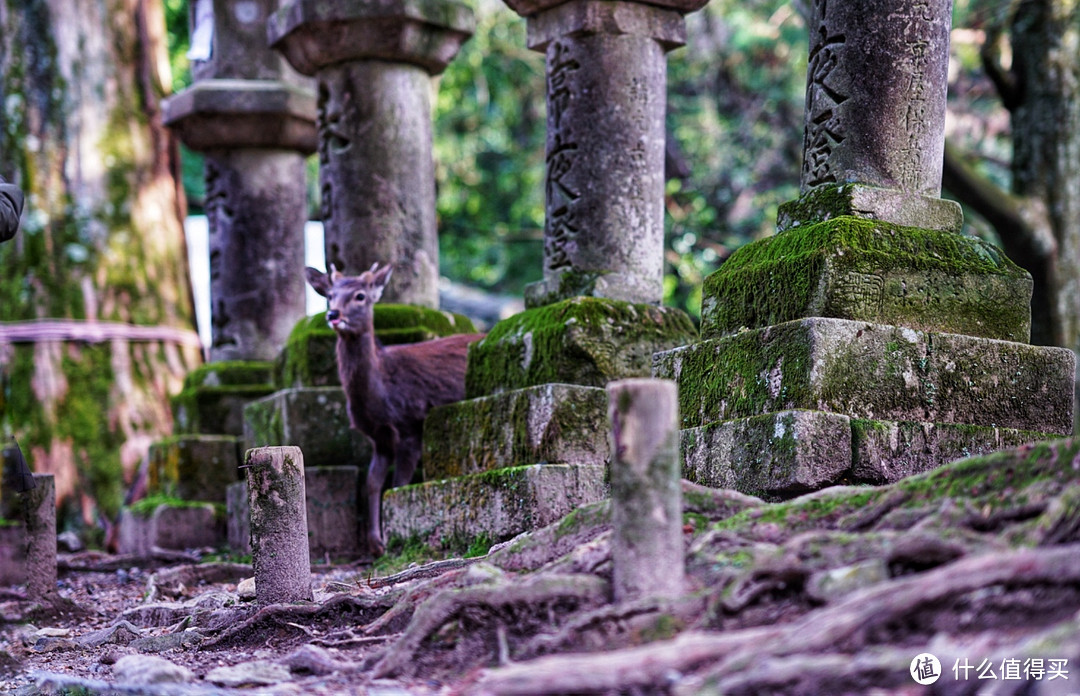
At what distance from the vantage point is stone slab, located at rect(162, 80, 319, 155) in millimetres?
11273

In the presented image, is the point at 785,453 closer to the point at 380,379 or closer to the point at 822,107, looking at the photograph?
the point at 822,107

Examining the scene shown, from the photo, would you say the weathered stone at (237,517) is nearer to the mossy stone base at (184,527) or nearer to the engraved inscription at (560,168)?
the mossy stone base at (184,527)

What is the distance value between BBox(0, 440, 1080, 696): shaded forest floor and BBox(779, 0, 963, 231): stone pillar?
197cm

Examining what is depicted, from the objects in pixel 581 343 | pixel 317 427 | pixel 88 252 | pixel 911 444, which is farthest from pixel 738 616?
pixel 88 252

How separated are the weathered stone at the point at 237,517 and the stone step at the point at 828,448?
4.83 meters

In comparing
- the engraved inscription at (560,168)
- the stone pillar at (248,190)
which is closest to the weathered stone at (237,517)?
the stone pillar at (248,190)

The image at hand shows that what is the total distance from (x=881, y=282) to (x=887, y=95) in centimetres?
90

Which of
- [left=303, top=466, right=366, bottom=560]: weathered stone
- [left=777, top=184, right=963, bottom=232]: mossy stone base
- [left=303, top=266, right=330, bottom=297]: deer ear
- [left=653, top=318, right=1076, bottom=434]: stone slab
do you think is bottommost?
[left=303, top=466, right=366, bottom=560]: weathered stone

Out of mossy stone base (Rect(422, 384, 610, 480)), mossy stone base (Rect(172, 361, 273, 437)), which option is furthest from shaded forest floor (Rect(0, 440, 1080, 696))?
mossy stone base (Rect(172, 361, 273, 437))

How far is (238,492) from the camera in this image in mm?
9711

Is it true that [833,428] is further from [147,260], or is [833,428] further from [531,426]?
[147,260]

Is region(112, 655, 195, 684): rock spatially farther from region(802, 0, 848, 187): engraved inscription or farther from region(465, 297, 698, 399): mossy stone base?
region(802, 0, 848, 187): engraved inscription

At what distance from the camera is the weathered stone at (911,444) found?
505 centimetres

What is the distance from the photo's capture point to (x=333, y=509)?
8.92 metres
